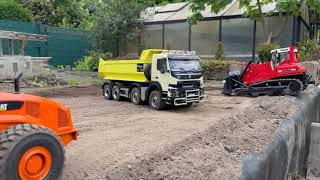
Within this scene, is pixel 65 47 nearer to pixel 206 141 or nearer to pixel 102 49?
pixel 102 49

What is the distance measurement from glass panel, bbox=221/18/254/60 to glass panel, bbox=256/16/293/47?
1.66ft

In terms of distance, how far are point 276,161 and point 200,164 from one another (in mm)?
1236

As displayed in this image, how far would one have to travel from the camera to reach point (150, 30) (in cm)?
2422

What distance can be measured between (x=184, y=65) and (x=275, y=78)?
3.83 meters

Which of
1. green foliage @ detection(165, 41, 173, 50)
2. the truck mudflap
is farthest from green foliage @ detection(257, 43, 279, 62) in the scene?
the truck mudflap

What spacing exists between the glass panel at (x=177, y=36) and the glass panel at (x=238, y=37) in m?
2.39

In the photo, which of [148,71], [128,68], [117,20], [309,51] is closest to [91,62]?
[117,20]

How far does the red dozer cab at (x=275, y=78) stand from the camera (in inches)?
515

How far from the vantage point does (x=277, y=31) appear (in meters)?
19.7

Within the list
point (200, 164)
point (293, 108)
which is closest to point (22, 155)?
point (200, 164)

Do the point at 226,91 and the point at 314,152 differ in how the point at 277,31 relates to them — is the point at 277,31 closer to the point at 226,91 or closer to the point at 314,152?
the point at 226,91

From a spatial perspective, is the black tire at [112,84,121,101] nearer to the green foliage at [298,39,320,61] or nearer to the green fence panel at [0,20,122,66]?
the green fence panel at [0,20,122,66]

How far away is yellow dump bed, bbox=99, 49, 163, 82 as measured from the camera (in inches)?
485

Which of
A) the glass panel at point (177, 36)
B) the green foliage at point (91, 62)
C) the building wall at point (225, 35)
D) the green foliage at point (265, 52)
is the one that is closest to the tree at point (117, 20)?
the green foliage at point (91, 62)
